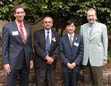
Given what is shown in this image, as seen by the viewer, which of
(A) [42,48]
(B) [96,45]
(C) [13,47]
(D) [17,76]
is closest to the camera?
(C) [13,47]

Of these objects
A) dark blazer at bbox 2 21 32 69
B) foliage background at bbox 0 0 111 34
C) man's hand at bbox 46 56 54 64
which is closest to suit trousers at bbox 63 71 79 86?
man's hand at bbox 46 56 54 64

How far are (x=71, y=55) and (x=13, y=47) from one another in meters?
1.17

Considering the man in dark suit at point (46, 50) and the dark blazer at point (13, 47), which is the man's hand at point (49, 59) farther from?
the dark blazer at point (13, 47)

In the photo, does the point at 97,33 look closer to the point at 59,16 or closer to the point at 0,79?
the point at 59,16

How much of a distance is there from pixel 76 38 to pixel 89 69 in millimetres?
673

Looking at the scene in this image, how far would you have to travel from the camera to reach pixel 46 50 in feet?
14.1

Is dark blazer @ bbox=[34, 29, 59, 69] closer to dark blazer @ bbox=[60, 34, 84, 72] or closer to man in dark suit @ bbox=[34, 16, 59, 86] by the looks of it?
man in dark suit @ bbox=[34, 16, 59, 86]

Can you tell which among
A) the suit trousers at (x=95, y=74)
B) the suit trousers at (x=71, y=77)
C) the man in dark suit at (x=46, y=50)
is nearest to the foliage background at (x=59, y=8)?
the man in dark suit at (x=46, y=50)

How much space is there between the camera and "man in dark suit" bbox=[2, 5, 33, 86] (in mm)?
3799

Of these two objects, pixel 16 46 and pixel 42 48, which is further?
pixel 42 48

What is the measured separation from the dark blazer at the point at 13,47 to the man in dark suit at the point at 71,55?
31.0 inches

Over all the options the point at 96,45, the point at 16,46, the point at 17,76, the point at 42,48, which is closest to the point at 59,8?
the point at 42,48

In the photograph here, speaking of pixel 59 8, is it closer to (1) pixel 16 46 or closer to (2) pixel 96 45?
(2) pixel 96 45

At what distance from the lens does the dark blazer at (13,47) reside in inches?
149
